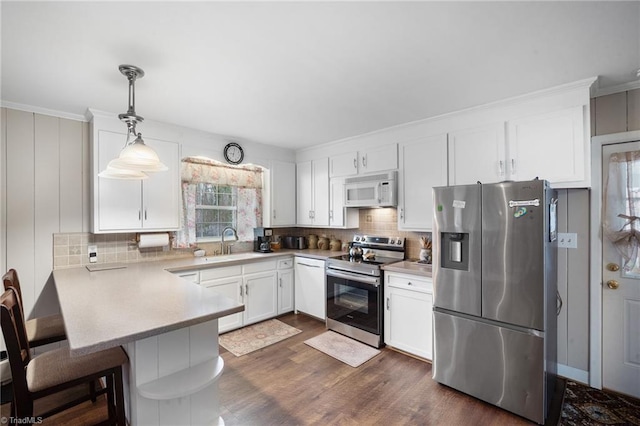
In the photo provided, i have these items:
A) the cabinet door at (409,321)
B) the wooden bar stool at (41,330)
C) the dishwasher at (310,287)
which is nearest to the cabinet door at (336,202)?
the dishwasher at (310,287)

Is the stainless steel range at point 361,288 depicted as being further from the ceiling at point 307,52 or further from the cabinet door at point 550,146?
the ceiling at point 307,52

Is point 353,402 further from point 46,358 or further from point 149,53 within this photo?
point 149,53

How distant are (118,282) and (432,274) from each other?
8.38ft

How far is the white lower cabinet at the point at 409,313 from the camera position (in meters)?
2.79

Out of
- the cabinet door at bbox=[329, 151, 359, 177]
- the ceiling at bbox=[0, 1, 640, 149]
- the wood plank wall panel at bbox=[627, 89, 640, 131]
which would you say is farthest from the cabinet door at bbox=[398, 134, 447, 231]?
the wood plank wall panel at bbox=[627, 89, 640, 131]

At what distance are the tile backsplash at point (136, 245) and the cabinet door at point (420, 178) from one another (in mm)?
340

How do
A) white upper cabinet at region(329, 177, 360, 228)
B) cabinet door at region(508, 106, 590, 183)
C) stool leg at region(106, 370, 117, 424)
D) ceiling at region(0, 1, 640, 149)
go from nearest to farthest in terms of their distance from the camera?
ceiling at region(0, 1, 640, 149) < stool leg at region(106, 370, 117, 424) < cabinet door at region(508, 106, 590, 183) < white upper cabinet at region(329, 177, 360, 228)

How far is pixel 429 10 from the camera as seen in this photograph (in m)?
1.44

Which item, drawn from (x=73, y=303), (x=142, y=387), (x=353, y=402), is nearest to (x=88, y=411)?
(x=73, y=303)

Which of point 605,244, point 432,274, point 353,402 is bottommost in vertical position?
point 353,402

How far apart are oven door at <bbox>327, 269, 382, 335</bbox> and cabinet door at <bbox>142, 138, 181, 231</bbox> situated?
1933 mm

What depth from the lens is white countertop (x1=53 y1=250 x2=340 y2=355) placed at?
4.35ft

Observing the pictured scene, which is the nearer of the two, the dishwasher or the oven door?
the oven door

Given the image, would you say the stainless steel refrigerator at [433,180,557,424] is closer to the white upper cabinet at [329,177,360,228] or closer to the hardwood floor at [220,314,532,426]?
the hardwood floor at [220,314,532,426]
